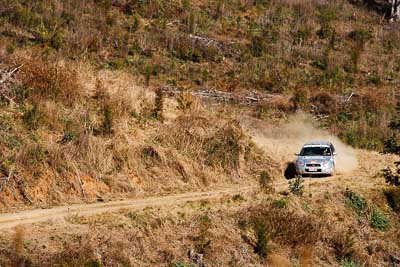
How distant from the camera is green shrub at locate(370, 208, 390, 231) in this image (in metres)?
21.5

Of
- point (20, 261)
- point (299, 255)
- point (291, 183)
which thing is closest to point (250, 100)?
point (291, 183)

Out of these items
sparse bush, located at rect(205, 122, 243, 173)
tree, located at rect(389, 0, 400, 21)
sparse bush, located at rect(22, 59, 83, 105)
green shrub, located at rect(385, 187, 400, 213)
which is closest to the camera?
green shrub, located at rect(385, 187, 400, 213)

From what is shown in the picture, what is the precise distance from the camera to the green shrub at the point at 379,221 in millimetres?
21453

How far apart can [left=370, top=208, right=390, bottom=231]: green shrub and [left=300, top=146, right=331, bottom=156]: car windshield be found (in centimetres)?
412

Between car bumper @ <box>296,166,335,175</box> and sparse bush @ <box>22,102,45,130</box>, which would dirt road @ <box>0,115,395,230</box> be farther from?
sparse bush @ <box>22,102,45,130</box>

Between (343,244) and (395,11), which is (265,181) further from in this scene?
(395,11)

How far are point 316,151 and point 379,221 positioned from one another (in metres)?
4.95

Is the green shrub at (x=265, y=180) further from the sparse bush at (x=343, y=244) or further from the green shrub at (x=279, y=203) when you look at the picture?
the sparse bush at (x=343, y=244)

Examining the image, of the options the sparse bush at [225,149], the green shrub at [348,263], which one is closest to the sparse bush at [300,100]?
the sparse bush at [225,149]

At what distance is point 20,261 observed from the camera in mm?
14188

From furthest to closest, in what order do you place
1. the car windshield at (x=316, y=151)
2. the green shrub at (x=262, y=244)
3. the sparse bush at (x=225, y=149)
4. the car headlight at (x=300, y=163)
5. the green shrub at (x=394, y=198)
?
the car windshield at (x=316, y=151) → the car headlight at (x=300, y=163) → the sparse bush at (x=225, y=149) → the green shrub at (x=394, y=198) → the green shrub at (x=262, y=244)

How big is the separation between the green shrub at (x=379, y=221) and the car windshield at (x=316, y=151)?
412cm

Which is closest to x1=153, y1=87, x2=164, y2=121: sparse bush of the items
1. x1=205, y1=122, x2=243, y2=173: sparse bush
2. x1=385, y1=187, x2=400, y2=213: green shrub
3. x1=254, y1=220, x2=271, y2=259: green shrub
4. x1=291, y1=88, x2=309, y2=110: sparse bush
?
x1=205, y1=122, x2=243, y2=173: sparse bush

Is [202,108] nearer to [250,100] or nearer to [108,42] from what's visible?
[250,100]
